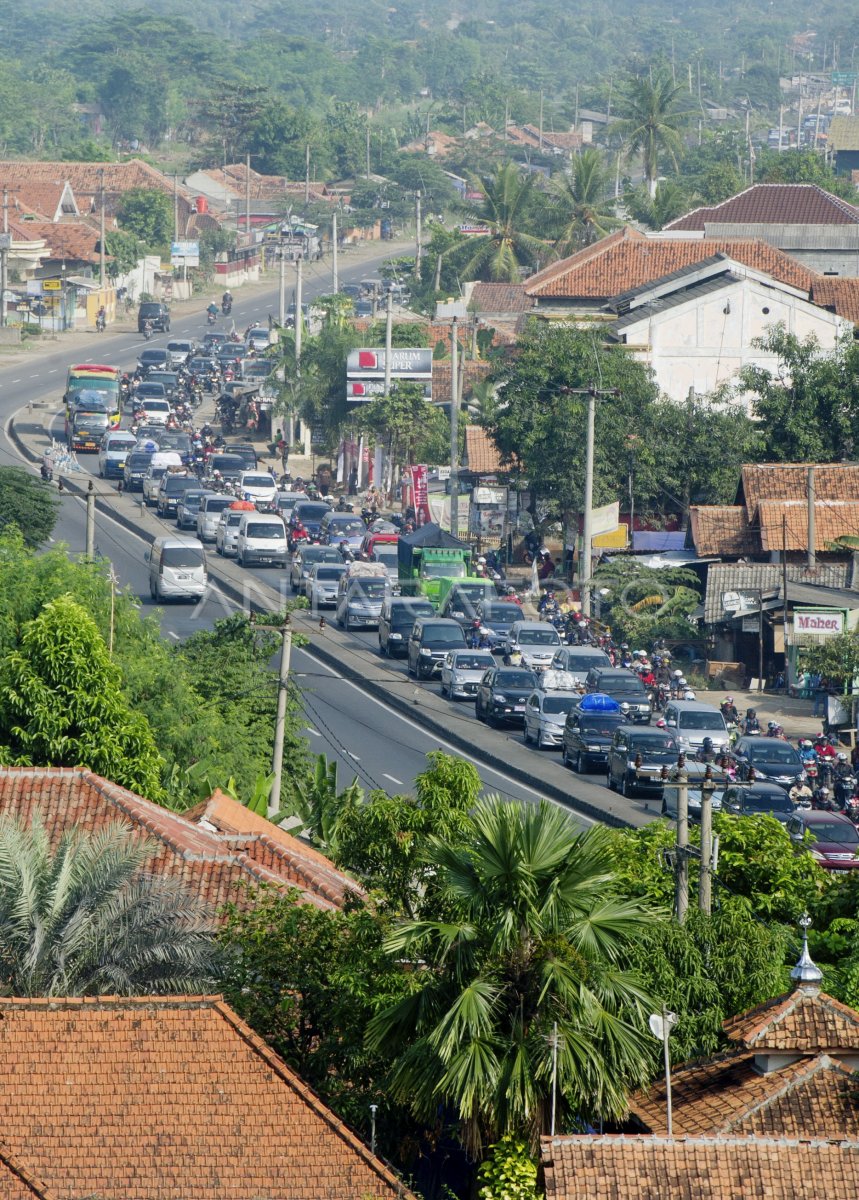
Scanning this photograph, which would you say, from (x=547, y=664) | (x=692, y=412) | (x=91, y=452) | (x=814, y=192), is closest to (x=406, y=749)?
(x=547, y=664)

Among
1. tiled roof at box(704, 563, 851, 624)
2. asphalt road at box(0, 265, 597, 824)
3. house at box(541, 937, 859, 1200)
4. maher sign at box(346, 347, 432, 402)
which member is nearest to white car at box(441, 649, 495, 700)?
asphalt road at box(0, 265, 597, 824)

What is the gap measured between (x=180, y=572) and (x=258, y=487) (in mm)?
13776

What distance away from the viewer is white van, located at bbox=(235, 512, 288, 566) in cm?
6519

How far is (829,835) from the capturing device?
3750 cm

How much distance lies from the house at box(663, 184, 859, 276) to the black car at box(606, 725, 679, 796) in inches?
2327

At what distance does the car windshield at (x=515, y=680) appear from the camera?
49.7m

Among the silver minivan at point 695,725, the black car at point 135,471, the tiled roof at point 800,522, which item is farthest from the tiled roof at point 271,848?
the black car at point 135,471

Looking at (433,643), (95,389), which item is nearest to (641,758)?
(433,643)

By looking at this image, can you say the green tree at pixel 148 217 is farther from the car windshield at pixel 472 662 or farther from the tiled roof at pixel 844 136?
the car windshield at pixel 472 662

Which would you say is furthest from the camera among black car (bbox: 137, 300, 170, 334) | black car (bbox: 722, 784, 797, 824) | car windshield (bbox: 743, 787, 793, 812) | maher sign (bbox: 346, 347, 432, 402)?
black car (bbox: 137, 300, 170, 334)

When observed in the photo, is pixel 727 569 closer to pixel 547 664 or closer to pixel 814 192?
pixel 547 664

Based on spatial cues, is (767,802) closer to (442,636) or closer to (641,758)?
(641,758)

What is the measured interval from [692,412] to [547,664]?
17556mm

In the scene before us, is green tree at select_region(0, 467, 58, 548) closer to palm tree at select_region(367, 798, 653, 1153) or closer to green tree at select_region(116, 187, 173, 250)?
palm tree at select_region(367, 798, 653, 1153)
